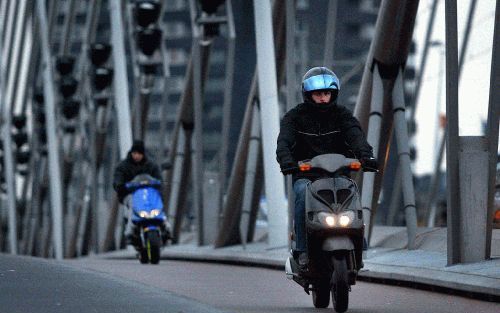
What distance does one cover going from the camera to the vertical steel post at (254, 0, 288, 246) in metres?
22.5

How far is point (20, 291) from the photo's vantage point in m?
11.9

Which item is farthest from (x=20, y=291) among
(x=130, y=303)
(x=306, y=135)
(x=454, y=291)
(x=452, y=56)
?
(x=452, y=56)

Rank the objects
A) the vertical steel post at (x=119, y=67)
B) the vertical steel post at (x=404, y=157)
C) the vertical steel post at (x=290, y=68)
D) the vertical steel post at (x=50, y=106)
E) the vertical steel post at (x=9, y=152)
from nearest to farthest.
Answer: the vertical steel post at (x=404, y=157), the vertical steel post at (x=290, y=68), the vertical steel post at (x=119, y=67), the vertical steel post at (x=50, y=106), the vertical steel post at (x=9, y=152)

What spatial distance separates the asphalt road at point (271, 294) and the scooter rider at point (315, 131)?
0.62 metres

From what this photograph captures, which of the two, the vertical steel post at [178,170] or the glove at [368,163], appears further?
the vertical steel post at [178,170]

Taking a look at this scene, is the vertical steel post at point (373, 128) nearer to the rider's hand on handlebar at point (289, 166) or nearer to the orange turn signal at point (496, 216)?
the orange turn signal at point (496, 216)

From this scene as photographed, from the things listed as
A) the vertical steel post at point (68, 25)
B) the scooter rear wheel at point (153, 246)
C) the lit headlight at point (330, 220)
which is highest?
the vertical steel post at point (68, 25)

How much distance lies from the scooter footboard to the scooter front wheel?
0.07m

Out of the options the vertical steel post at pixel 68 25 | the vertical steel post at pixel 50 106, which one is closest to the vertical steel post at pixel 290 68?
the vertical steel post at pixel 50 106

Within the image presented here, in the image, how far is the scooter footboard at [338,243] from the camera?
1075 cm

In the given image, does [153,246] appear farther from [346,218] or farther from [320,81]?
[346,218]

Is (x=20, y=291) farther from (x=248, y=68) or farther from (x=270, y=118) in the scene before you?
(x=248, y=68)

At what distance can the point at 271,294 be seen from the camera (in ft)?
43.9

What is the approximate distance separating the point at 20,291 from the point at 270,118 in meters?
10.9
